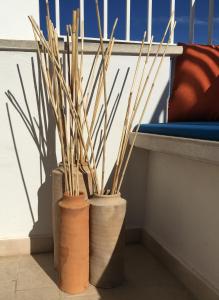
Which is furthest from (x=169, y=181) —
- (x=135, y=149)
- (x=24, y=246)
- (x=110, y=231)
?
(x=24, y=246)

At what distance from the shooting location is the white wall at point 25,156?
1586 millimetres

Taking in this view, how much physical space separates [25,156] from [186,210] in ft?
2.77

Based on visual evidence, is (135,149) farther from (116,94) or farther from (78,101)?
(78,101)

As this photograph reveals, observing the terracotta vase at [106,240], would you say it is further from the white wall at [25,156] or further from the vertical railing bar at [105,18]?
the vertical railing bar at [105,18]

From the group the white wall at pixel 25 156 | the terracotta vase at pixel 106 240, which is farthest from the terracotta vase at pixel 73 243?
the white wall at pixel 25 156

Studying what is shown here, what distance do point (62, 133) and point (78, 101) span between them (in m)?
0.16

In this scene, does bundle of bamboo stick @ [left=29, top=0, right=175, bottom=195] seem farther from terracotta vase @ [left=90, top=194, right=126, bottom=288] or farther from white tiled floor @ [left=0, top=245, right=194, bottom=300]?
white tiled floor @ [left=0, top=245, right=194, bottom=300]

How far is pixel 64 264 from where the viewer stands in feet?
4.37

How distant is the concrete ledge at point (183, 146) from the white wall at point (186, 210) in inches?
4.5

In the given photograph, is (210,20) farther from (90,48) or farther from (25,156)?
(25,156)

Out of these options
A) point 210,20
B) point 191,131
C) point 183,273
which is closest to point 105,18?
point 210,20

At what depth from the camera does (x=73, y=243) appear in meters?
1.31

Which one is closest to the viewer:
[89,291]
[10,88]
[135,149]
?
[89,291]

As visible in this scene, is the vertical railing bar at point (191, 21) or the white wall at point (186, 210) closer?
the white wall at point (186, 210)
